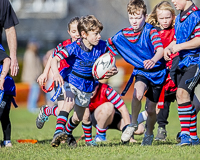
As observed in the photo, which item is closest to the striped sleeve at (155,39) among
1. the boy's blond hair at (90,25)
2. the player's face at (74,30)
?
the boy's blond hair at (90,25)

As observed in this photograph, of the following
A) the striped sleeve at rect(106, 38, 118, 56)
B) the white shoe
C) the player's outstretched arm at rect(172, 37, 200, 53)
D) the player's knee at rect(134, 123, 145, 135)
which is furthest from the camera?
the player's knee at rect(134, 123, 145, 135)

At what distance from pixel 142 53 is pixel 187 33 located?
2.34 feet

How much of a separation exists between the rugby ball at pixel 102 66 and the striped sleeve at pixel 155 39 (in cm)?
63

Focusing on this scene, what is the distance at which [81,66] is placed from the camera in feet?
19.3

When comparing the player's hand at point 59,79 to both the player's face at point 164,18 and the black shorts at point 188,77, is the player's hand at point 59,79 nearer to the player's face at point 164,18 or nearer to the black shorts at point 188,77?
the black shorts at point 188,77

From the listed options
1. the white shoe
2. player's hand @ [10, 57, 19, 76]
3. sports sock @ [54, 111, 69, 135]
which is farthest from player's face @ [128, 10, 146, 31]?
player's hand @ [10, 57, 19, 76]

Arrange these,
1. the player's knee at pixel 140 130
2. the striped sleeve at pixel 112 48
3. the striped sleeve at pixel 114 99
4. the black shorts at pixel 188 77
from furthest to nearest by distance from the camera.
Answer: the player's knee at pixel 140 130 → the striped sleeve at pixel 114 99 → the striped sleeve at pixel 112 48 → the black shorts at pixel 188 77

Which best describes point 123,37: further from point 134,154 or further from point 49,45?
point 49,45

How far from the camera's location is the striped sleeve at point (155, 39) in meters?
5.74

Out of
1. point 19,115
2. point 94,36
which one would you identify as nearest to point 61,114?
point 94,36

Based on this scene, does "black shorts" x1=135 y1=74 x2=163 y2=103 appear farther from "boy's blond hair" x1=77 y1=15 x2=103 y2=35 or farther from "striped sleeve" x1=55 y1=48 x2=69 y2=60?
"striped sleeve" x1=55 y1=48 x2=69 y2=60

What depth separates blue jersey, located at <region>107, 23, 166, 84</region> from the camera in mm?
5883

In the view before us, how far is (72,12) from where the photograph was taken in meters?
27.6

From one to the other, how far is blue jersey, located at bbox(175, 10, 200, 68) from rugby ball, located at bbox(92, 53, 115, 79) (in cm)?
97
